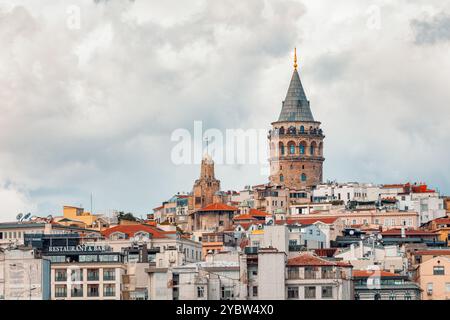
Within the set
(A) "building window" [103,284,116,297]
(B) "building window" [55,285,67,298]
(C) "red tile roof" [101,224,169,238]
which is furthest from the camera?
(C) "red tile roof" [101,224,169,238]

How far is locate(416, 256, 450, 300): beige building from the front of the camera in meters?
105

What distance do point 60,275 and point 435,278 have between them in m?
22.7

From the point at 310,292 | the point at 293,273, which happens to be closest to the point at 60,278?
the point at 293,273

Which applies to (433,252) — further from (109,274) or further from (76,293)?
(76,293)

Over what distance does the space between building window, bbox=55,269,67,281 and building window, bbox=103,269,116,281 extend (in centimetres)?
247

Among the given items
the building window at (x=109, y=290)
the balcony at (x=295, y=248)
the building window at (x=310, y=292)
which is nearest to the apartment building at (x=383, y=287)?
the building window at (x=310, y=292)

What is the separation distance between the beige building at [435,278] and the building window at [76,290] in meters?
20.3

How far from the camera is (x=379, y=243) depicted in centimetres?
13550

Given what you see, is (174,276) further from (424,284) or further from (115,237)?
(115,237)

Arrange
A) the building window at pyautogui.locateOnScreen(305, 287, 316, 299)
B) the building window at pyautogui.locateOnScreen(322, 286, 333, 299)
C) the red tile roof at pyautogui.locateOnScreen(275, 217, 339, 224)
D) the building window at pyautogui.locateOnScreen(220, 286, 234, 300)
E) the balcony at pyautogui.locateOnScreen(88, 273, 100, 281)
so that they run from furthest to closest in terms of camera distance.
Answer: the red tile roof at pyautogui.locateOnScreen(275, 217, 339, 224), the balcony at pyautogui.locateOnScreen(88, 273, 100, 281), the building window at pyautogui.locateOnScreen(220, 286, 234, 300), the building window at pyautogui.locateOnScreen(322, 286, 333, 299), the building window at pyautogui.locateOnScreen(305, 287, 316, 299)

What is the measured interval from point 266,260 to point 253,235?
3925 cm

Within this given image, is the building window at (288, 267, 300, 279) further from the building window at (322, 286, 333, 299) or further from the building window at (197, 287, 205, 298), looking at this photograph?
the building window at (197, 287, 205, 298)

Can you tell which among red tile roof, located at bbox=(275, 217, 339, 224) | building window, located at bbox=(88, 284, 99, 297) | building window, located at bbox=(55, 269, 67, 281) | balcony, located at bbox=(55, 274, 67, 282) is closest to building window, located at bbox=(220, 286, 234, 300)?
building window, located at bbox=(88, 284, 99, 297)
